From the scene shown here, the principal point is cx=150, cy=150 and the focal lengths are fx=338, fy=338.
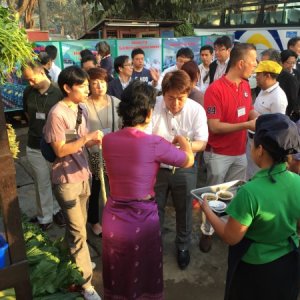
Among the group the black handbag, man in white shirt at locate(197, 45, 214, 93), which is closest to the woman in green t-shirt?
the black handbag

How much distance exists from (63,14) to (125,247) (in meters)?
59.9

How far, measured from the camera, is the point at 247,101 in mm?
3393

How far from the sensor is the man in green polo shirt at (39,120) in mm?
3397

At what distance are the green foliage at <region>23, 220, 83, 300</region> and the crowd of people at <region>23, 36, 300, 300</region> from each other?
0.14 meters

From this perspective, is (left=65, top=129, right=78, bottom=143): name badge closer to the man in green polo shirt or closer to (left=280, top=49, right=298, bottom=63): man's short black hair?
the man in green polo shirt

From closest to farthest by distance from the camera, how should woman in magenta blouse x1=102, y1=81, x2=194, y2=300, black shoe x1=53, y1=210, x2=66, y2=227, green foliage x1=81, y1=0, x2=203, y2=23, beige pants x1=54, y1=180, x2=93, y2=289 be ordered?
woman in magenta blouse x1=102, y1=81, x2=194, y2=300, beige pants x1=54, y1=180, x2=93, y2=289, black shoe x1=53, y1=210, x2=66, y2=227, green foliage x1=81, y1=0, x2=203, y2=23

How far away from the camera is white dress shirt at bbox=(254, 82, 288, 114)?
3.77m

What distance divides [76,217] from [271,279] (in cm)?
157

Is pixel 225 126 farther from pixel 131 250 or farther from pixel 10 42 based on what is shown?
pixel 10 42

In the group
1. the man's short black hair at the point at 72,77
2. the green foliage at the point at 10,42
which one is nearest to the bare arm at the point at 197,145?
the man's short black hair at the point at 72,77

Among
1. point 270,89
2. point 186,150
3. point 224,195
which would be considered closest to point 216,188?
point 224,195

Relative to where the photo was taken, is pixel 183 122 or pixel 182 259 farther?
pixel 182 259

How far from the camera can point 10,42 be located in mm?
1617

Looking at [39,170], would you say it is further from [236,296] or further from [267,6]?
A: [267,6]
